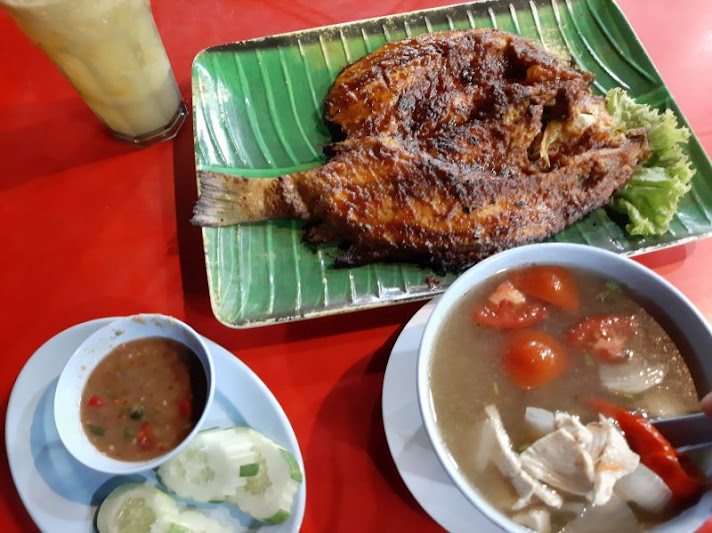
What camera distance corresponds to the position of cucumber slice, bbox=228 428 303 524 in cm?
140

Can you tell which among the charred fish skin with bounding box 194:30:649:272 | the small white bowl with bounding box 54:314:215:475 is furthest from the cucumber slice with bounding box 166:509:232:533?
the charred fish skin with bounding box 194:30:649:272

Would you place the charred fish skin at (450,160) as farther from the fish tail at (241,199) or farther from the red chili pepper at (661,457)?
the red chili pepper at (661,457)

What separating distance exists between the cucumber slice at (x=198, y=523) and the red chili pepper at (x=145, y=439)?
194 mm

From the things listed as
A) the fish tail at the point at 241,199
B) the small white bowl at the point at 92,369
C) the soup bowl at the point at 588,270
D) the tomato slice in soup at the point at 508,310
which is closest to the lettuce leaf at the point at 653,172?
the soup bowl at the point at 588,270

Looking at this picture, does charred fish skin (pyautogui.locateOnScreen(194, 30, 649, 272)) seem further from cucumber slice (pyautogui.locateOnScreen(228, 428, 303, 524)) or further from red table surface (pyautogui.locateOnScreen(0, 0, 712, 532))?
cucumber slice (pyautogui.locateOnScreen(228, 428, 303, 524))

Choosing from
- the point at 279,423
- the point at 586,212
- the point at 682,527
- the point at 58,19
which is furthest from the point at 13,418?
the point at 586,212

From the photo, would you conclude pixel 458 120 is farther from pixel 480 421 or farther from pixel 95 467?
pixel 95 467

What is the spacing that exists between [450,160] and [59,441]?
1.50 meters

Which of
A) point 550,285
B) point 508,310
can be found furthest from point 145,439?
point 550,285

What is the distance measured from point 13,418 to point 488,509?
1.34 meters

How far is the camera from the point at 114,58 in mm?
1901

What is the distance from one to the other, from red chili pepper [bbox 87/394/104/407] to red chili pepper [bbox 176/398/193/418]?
214 millimetres

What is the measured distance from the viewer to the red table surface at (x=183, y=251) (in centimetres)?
164

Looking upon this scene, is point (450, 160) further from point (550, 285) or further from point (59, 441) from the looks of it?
point (59, 441)
